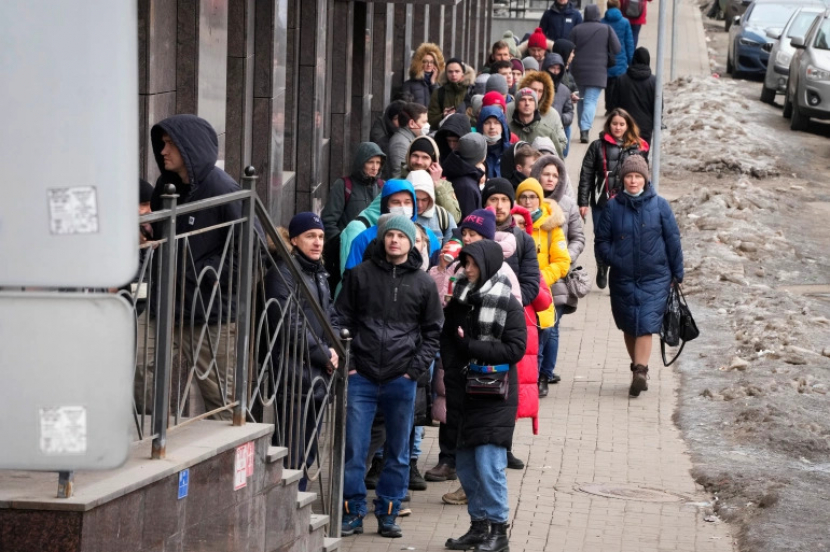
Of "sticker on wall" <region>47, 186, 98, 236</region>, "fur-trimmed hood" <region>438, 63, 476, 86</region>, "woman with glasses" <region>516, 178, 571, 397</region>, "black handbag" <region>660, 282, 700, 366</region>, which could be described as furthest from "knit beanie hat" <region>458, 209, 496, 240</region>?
"fur-trimmed hood" <region>438, 63, 476, 86</region>

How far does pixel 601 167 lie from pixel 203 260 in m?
Result: 8.12

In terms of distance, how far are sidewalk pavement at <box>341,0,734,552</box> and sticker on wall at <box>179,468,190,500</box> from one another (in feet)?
9.30

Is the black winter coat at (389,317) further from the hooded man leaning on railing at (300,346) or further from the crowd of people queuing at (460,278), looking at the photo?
the hooded man leaning on railing at (300,346)

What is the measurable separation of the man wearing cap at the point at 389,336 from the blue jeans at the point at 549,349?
10.5 ft

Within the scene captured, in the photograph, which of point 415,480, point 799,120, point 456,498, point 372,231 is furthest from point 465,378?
point 799,120

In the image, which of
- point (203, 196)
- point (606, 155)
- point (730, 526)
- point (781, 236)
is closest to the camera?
point (203, 196)

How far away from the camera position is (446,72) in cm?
1588

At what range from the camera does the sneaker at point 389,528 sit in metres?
7.86

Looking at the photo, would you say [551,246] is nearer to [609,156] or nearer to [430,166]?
[430,166]

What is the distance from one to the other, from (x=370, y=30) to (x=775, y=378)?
6651 millimetres

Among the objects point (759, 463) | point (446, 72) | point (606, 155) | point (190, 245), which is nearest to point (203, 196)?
point (190, 245)

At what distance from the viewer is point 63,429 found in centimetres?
248

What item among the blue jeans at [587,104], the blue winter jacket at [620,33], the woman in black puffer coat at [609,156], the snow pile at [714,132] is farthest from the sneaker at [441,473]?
the blue winter jacket at [620,33]

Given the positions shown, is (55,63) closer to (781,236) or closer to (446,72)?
(446,72)
